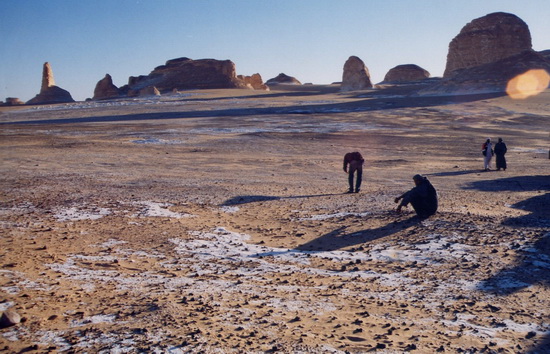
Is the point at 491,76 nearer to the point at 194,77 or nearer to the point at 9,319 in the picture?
the point at 194,77

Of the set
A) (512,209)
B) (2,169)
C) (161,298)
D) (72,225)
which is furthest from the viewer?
(2,169)

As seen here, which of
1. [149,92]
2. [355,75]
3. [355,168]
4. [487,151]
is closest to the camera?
[355,168]

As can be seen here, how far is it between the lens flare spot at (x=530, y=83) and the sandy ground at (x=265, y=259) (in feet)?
159

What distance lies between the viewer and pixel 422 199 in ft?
32.5

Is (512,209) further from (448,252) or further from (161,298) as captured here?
(161,298)

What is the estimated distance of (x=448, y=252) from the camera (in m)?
8.01

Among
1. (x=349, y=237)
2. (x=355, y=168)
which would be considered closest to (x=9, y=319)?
(x=349, y=237)

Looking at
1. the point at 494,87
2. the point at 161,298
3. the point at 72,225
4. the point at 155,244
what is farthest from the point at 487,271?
the point at 494,87

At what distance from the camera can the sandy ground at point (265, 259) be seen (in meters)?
5.02

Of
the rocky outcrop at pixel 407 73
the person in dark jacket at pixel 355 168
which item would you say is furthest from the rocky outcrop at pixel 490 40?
the person in dark jacket at pixel 355 168

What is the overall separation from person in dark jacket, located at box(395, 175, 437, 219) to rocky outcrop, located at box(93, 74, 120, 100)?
80.6m

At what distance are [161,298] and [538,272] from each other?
527 cm

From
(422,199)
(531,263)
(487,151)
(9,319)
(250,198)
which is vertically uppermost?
(487,151)

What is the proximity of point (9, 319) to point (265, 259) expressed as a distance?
12.2 ft
